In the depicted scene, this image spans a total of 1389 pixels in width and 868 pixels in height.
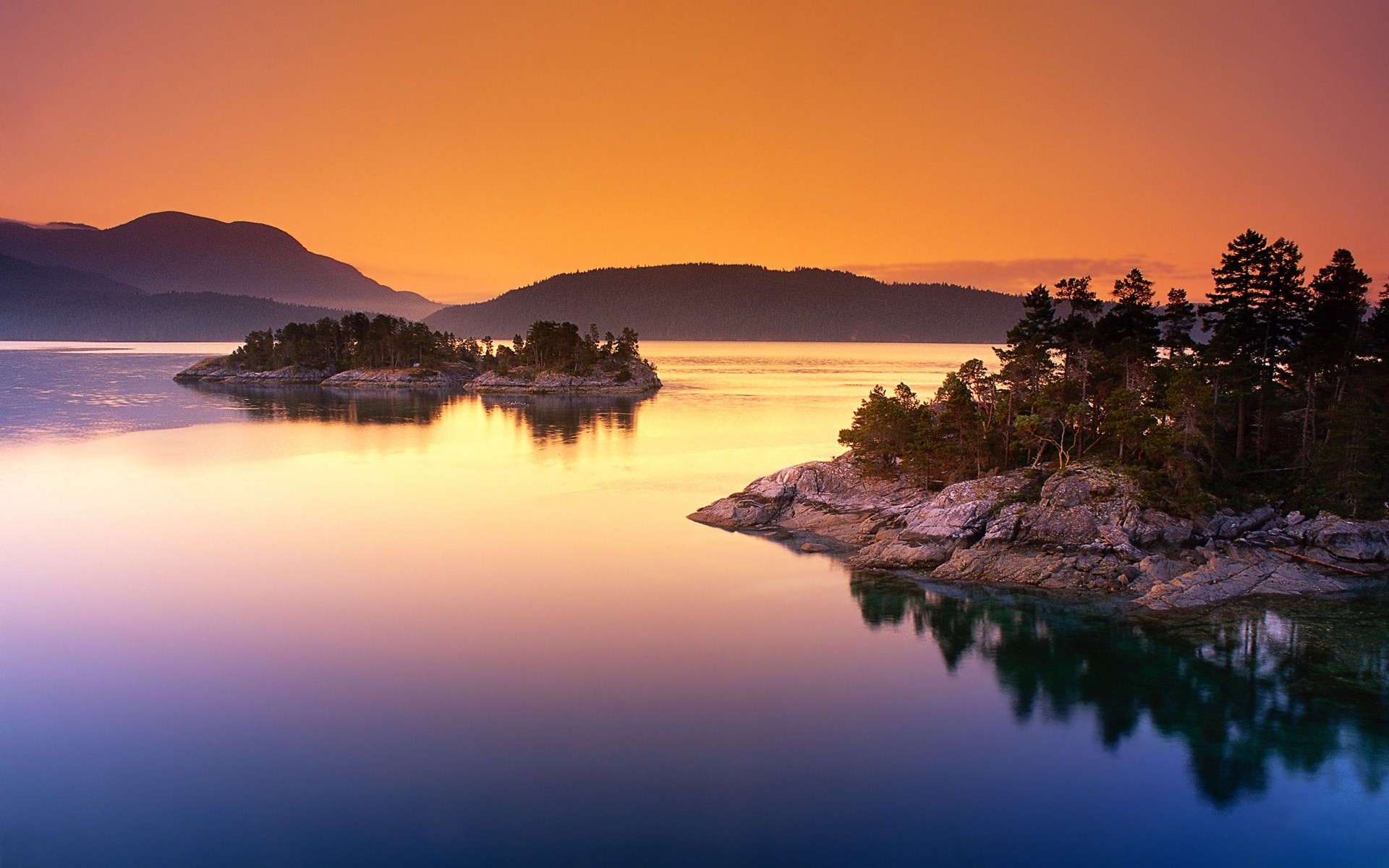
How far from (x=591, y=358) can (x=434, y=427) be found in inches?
1980

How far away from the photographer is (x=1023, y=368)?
1734 inches

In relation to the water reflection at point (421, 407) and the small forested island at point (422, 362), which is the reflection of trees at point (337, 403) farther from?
the small forested island at point (422, 362)

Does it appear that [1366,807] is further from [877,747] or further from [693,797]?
[693,797]

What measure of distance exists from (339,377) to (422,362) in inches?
587

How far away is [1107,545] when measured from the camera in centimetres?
3453

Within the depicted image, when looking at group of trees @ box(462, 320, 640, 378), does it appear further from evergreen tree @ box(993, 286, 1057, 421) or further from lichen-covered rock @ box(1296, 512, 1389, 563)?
lichen-covered rock @ box(1296, 512, 1389, 563)

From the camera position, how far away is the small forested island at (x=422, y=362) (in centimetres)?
13750

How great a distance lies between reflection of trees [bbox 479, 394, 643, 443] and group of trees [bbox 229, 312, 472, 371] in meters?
31.8

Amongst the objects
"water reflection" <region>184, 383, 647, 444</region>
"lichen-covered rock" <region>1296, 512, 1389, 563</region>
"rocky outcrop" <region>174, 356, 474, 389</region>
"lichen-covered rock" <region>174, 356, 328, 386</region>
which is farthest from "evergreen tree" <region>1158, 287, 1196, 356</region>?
"lichen-covered rock" <region>174, 356, 328, 386</region>

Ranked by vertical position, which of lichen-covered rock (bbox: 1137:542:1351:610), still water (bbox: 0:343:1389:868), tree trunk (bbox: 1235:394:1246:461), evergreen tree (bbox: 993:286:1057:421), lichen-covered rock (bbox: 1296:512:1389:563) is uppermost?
evergreen tree (bbox: 993:286:1057:421)

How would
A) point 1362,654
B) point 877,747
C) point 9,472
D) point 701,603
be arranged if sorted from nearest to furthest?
point 877,747 → point 1362,654 → point 701,603 → point 9,472

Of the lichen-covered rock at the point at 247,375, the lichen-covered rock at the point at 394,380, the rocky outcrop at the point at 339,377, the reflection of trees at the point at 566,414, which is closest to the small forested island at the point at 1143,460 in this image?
the reflection of trees at the point at 566,414

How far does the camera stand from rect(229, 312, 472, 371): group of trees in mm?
153500

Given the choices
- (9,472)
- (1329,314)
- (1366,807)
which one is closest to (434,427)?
(9,472)
